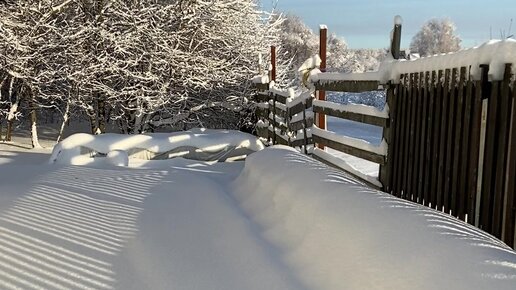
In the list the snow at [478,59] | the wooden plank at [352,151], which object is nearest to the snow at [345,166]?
the wooden plank at [352,151]

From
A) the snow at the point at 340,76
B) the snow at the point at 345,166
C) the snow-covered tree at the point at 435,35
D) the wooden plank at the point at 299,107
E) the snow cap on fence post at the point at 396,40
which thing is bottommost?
the snow at the point at 345,166

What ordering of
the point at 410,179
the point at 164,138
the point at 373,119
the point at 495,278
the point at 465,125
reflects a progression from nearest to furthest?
the point at 495,278
the point at 465,125
the point at 410,179
the point at 373,119
the point at 164,138

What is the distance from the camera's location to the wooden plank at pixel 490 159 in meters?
3.30

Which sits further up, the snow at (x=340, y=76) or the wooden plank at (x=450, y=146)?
the snow at (x=340, y=76)

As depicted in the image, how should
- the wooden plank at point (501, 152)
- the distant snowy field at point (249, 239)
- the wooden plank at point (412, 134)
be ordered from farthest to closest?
the wooden plank at point (412, 134) → the wooden plank at point (501, 152) → the distant snowy field at point (249, 239)

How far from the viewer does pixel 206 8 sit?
14.0 m

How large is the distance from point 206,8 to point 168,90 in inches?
99.0

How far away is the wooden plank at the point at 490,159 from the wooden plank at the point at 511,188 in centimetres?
17

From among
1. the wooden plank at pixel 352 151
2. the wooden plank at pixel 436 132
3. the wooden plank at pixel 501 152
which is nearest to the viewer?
the wooden plank at pixel 501 152

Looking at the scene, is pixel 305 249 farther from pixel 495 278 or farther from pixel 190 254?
pixel 495 278

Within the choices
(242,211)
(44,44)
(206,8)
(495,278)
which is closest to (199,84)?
(206,8)

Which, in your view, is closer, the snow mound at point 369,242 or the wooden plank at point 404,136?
the snow mound at point 369,242

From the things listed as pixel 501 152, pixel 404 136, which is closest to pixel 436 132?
pixel 404 136

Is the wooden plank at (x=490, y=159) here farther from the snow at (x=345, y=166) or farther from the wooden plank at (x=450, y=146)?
the snow at (x=345, y=166)
